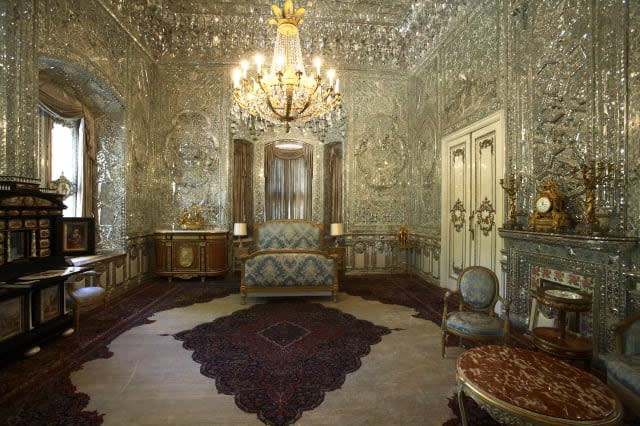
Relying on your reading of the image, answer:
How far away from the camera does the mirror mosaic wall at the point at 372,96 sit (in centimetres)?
326

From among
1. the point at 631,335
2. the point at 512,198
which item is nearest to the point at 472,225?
the point at 512,198

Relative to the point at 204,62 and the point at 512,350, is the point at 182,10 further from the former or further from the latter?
the point at 512,350

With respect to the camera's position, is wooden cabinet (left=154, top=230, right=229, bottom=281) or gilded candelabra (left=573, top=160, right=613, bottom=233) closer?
gilded candelabra (left=573, top=160, right=613, bottom=233)

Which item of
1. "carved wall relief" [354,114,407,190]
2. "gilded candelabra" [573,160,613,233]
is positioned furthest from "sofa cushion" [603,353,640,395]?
"carved wall relief" [354,114,407,190]

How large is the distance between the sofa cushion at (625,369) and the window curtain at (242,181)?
6.90 meters

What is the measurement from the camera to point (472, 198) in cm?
539

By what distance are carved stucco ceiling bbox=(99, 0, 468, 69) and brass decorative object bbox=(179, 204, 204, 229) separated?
11.3 ft

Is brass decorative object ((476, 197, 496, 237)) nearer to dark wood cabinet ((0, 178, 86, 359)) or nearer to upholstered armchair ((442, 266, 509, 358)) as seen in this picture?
upholstered armchair ((442, 266, 509, 358))

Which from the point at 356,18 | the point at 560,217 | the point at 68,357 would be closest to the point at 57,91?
the point at 68,357

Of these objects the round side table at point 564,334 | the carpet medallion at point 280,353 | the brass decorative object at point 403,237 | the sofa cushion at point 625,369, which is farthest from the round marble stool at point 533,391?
the brass decorative object at point 403,237

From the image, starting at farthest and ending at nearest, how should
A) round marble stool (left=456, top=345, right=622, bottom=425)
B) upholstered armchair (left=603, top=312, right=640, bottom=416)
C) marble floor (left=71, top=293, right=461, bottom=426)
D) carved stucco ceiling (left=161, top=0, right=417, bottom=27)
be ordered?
carved stucco ceiling (left=161, top=0, right=417, bottom=27)
marble floor (left=71, top=293, right=461, bottom=426)
upholstered armchair (left=603, top=312, right=640, bottom=416)
round marble stool (left=456, top=345, right=622, bottom=425)

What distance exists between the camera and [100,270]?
464cm

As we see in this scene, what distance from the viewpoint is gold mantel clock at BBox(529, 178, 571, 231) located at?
350 centimetres

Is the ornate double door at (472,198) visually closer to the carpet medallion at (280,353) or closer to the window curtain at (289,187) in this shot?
the carpet medallion at (280,353)
